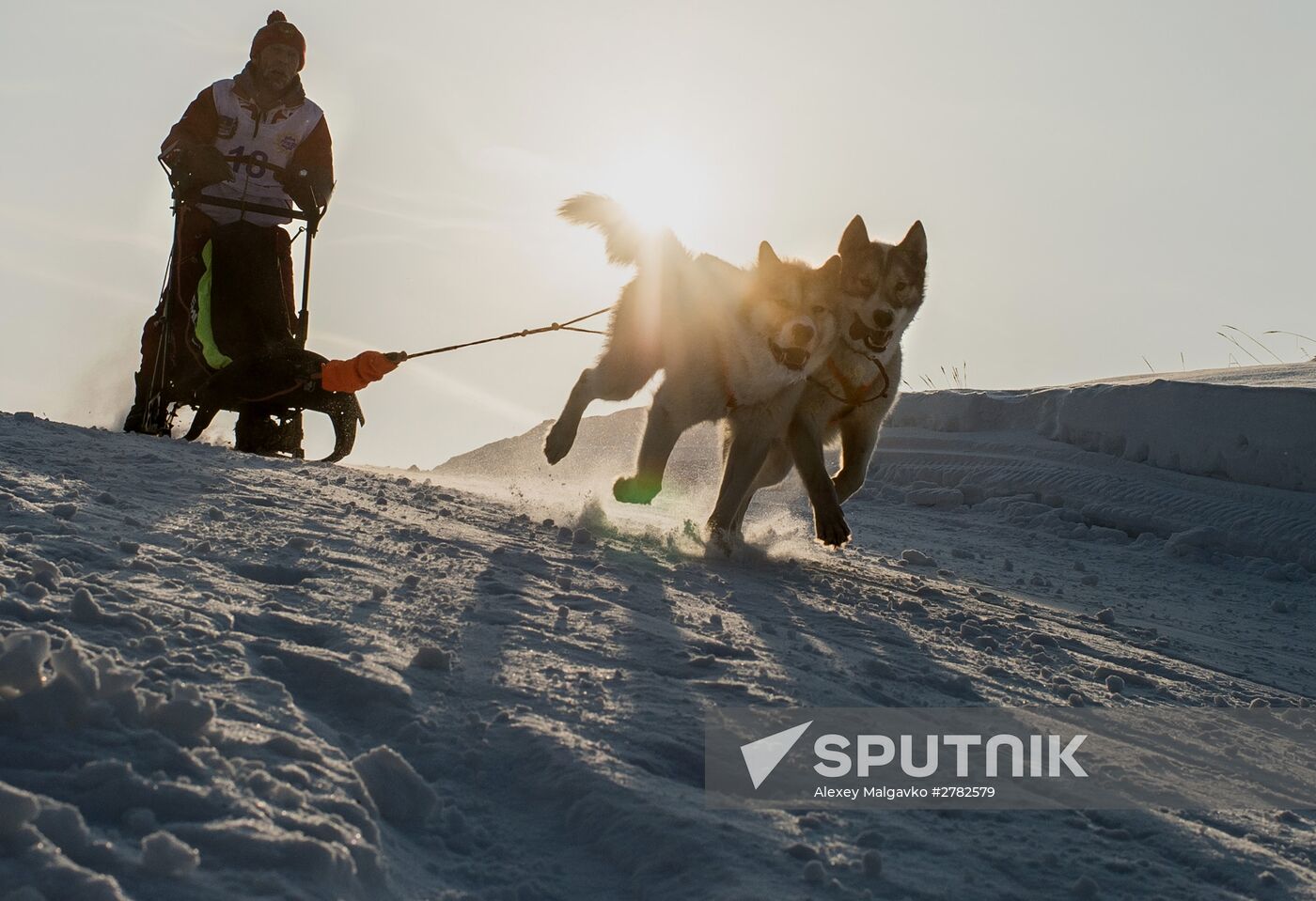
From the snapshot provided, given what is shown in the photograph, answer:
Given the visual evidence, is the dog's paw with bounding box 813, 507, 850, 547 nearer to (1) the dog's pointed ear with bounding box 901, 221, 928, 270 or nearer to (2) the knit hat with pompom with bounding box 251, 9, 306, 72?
(1) the dog's pointed ear with bounding box 901, 221, 928, 270

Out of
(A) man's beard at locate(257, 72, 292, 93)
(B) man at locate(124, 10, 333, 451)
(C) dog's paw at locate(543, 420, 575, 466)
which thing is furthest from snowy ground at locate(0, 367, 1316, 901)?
(A) man's beard at locate(257, 72, 292, 93)

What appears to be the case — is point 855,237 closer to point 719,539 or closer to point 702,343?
point 702,343

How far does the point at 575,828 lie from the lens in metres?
1.88

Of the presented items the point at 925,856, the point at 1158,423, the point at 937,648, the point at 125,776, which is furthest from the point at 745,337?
the point at 1158,423

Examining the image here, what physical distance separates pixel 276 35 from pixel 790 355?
3.24 metres

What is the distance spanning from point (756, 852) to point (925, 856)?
0.30 meters

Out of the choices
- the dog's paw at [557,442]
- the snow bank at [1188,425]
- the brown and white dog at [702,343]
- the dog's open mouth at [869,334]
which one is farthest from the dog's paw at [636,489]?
the snow bank at [1188,425]

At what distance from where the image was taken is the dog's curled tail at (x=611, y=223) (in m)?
5.72

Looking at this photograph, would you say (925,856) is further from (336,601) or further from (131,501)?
(131,501)

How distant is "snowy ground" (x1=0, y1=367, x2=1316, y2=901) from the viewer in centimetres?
165

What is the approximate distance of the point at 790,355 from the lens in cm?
502

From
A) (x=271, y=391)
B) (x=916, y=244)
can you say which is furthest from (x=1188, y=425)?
(x=271, y=391)

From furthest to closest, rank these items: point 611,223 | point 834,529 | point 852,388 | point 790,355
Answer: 1. point 611,223
2. point 852,388
3. point 790,355
4. point 834,529

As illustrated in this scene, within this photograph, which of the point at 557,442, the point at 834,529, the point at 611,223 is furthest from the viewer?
the point at 611,223
